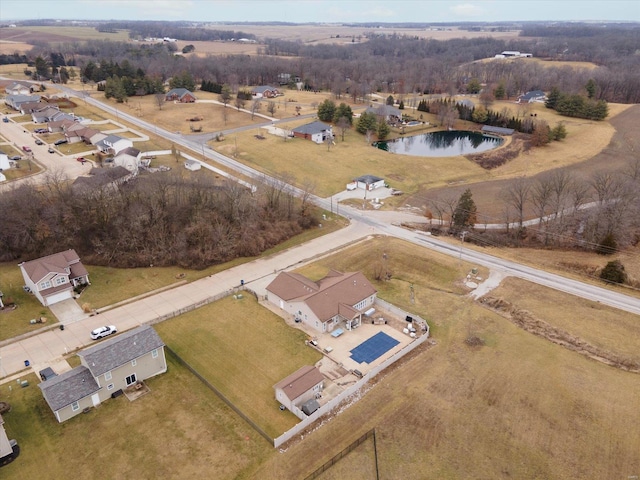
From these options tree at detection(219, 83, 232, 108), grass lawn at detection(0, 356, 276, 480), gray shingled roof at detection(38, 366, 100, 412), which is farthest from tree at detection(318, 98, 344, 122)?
gray shingled roof at detection(38, 366, 100, 412)

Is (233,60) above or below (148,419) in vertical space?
above

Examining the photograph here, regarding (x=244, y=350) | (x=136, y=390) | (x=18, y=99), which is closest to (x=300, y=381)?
(x=244, y=350)

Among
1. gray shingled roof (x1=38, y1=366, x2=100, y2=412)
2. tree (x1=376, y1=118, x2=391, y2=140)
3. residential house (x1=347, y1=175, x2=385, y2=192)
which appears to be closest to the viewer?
gray shingled roof (x1=38, y1=366, x2=100, y2=412)

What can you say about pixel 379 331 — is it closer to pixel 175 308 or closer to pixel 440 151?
pixel 175 308

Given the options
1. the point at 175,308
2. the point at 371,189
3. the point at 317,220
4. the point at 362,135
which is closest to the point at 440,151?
the point at 362,135

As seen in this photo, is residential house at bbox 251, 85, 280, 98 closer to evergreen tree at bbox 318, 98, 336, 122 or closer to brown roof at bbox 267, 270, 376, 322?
evergreen tree at bbox 318, 98, 336, 122

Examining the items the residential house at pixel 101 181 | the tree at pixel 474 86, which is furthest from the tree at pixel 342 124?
the tree at pixel 474 86

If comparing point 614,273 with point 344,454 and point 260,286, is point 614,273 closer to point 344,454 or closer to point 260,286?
point 344,454
